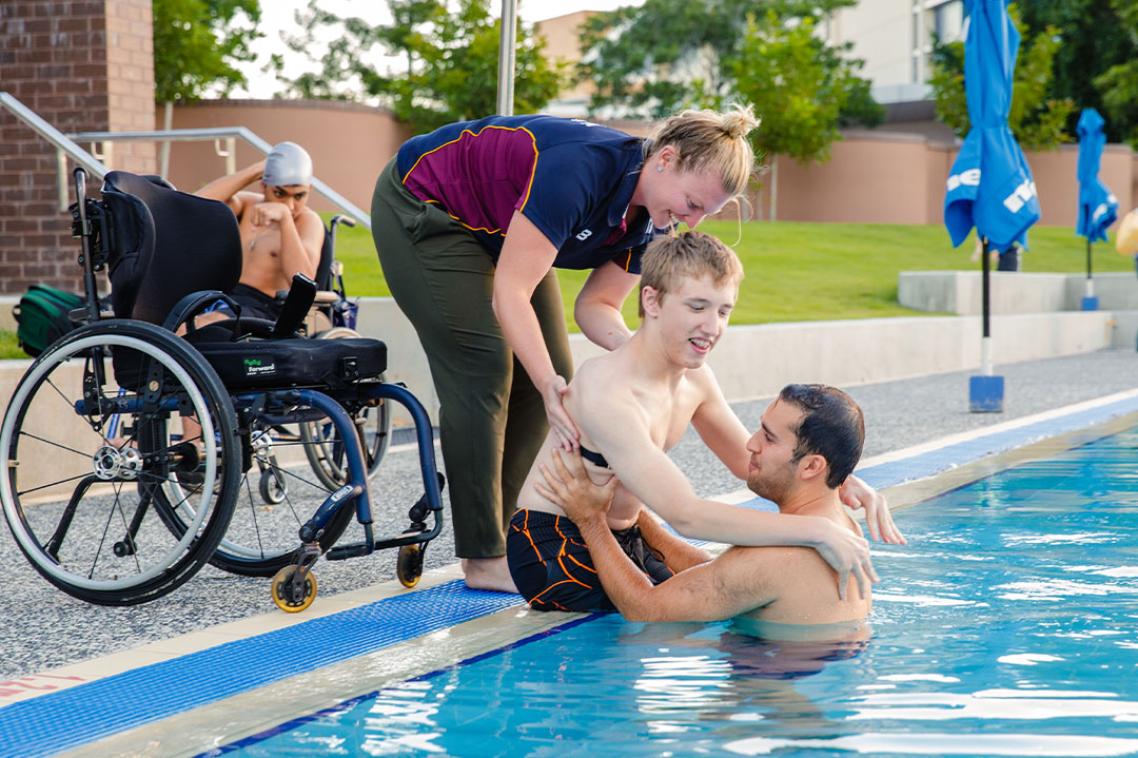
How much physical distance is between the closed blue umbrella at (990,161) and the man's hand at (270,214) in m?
5.29

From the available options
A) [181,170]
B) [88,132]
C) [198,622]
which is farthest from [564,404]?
[181,170]

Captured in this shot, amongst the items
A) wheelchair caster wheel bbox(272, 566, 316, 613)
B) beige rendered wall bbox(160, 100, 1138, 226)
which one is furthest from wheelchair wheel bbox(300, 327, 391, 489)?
beige rendered wall bbox(160, 100, 1138, 226)

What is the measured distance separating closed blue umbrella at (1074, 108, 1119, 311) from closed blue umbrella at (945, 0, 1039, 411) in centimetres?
943

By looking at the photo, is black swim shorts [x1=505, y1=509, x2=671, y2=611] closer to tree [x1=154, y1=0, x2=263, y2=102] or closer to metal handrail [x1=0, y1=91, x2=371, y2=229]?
metal handrail [x1=0, y1=91, x2=371, y2=229]

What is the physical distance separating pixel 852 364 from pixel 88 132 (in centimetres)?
715

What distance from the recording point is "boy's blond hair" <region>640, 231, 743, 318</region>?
12.0 ft

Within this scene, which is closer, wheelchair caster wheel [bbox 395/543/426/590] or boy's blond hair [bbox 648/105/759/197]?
boy's blond hair [bbox 648/105/759/197]

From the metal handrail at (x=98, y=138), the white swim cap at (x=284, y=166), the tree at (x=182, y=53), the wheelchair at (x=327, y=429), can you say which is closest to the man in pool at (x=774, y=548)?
the wheelchair at (x=327, y=429)

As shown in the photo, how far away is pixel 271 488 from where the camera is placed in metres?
6.26

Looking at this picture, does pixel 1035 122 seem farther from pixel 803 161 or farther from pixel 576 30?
pixel 576 30

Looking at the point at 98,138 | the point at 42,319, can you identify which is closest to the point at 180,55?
the point at 98,138

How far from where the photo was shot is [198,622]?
3984 mm

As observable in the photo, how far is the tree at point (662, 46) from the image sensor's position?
2029 inches

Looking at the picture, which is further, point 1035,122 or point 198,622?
point 1035,122
